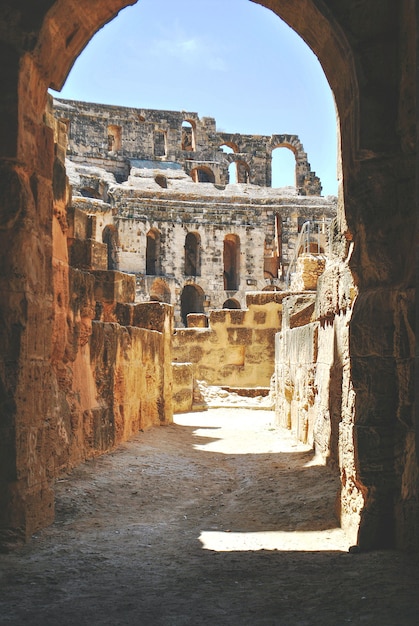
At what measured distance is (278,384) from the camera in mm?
10586

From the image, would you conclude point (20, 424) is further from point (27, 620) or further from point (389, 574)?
point (389, 574)

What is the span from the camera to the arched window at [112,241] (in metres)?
28.9

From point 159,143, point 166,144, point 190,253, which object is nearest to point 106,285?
point 190,253

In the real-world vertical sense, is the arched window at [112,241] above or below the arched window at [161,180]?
below

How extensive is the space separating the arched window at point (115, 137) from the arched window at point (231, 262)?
32.6 ft

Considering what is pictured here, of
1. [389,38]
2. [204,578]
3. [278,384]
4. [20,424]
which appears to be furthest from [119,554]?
[278,384]

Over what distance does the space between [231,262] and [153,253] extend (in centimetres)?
450

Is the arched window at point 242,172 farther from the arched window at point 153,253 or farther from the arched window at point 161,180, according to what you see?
the arched window at point 153,253

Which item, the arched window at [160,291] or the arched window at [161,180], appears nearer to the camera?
the arched window at [160,291]

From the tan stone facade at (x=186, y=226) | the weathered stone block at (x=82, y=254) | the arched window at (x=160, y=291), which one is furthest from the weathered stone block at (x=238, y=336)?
the arched window at (x=160, y=291)

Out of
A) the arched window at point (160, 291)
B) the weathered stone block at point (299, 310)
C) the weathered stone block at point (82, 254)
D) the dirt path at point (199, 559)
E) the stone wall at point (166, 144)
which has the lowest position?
the dirt path at point (199, 559)

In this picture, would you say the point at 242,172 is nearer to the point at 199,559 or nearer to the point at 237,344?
the point at 237,344

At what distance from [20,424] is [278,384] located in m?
7.15

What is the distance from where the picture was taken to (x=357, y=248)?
3912 millimetres
